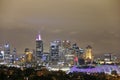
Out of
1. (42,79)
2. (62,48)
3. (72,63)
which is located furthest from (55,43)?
(42,79)

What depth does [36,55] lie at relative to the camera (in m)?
29.9

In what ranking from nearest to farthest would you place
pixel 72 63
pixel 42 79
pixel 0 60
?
pixel 42 79 → pixel 0 60 → pixel 72 63

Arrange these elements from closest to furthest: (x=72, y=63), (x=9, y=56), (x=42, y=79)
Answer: (x=42, y=79) → (x=9, y=56) → (x=72, y=63)

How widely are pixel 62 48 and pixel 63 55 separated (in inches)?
33.4

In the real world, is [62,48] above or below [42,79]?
above

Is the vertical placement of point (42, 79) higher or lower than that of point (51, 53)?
lower

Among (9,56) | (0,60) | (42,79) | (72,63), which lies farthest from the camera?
(72,63)

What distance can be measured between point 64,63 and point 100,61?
4.57 meters

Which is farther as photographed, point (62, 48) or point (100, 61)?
point (100, 61)

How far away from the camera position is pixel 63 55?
30.4m

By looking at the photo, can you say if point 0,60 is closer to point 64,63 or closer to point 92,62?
point 64,63

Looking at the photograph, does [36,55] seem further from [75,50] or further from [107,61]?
[107,61]

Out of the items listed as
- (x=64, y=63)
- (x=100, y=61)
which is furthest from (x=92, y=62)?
(x=64, y=63)

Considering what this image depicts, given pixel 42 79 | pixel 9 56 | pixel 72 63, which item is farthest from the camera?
pixel 72 63
